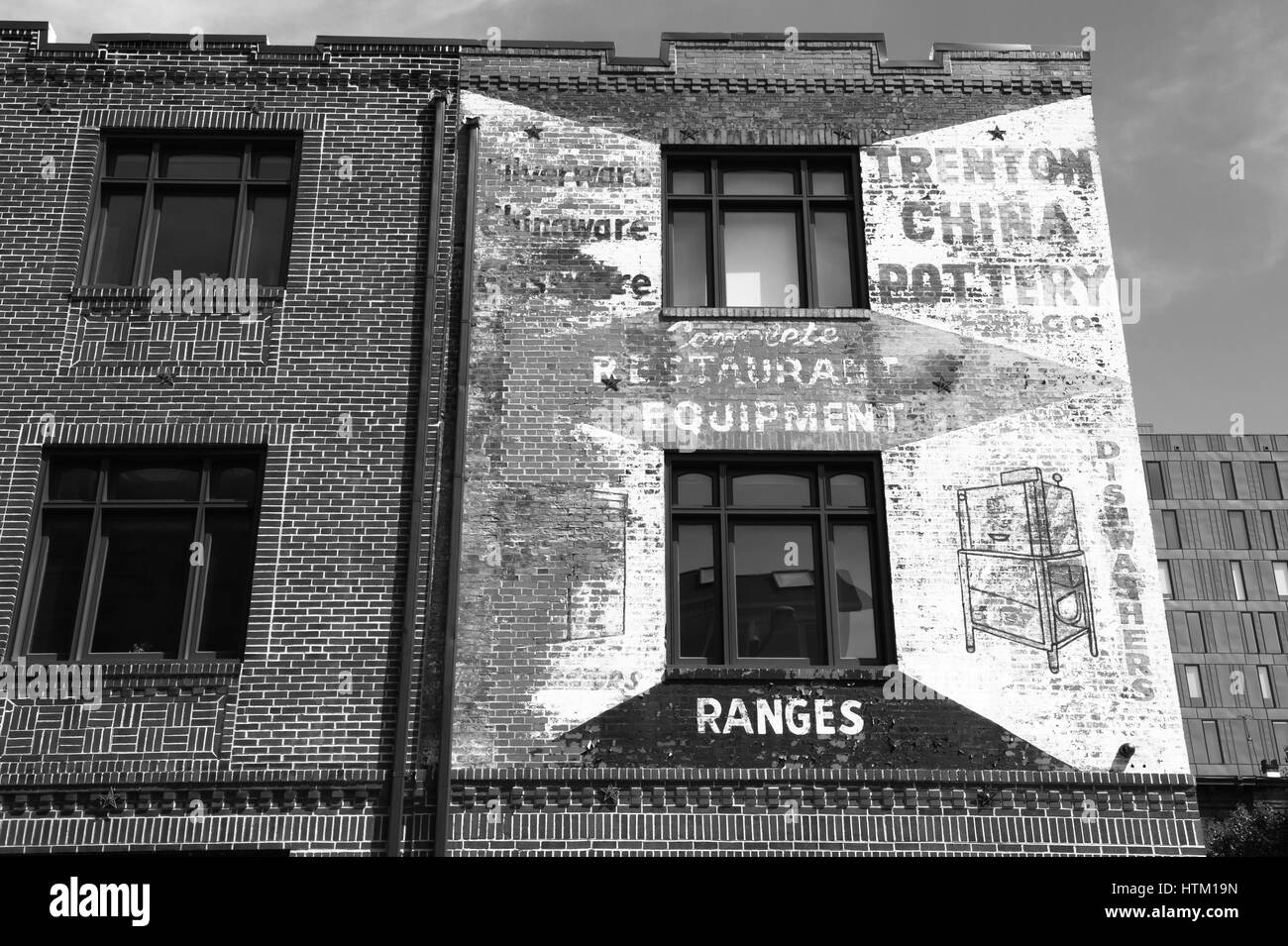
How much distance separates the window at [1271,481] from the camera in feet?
256

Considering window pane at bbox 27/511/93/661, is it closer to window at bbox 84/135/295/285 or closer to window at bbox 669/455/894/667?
window at bbox 84/135/295/285

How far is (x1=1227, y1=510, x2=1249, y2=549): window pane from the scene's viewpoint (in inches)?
3019

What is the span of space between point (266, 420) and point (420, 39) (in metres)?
4.86

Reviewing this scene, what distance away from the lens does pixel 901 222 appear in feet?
44.0

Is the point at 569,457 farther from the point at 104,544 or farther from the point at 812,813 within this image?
the point at 104,544

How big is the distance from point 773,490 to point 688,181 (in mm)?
3839

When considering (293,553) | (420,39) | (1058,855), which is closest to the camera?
(1058,855)

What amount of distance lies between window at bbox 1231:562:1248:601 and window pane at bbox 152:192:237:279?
245ft

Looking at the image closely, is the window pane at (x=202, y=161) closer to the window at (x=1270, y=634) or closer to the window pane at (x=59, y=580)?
the window pane at (x=59, y=580)

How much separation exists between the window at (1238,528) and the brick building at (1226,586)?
0.20 ft

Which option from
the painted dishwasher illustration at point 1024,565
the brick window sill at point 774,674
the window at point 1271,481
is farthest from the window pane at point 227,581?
the window at point 1271,481

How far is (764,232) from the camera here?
13797 mm
